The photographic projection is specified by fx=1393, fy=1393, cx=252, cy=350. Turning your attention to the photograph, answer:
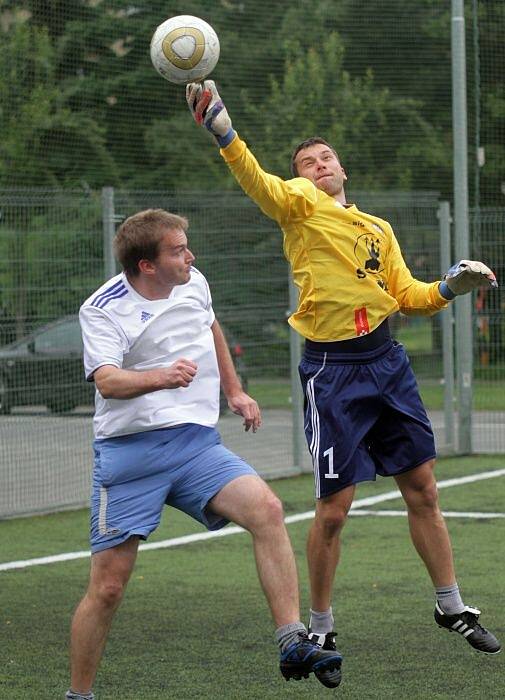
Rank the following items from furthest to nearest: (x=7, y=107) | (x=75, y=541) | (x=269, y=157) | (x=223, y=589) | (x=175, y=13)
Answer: (x=269, y=157) → (x=175, y=13) → (x=7, y=107) → (x=75, y=541) → (x=223, y=589)

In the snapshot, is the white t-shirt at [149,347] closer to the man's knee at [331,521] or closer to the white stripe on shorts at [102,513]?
the white stripe on shorts at [102,513]

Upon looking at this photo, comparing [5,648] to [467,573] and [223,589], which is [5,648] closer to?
[223,589]

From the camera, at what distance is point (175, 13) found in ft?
61.6

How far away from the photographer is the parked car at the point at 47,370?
1070cm

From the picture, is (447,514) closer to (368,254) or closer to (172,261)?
(368,254)

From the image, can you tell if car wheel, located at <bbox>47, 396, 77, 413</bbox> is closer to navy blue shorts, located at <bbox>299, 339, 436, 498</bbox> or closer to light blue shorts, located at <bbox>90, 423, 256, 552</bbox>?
navy blue shorts, located at <bbox>299, 339, 436, 498</bbox>

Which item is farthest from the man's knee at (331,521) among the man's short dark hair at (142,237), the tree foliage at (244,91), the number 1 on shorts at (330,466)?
the tree foliage at (244,91)

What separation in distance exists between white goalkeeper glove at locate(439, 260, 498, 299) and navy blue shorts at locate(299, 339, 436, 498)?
401 millimetres

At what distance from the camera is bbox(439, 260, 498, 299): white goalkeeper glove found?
5.92 metres

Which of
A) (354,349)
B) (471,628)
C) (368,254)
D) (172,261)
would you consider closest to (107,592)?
(172,261)

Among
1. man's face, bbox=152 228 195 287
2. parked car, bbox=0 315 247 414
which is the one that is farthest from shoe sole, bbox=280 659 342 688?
parked car, bbox=0 315 247 414

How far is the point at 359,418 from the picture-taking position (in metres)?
6.05

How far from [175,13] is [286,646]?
14931 mm

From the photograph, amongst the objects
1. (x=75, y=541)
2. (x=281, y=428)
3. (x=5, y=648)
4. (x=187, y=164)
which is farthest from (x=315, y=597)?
(x=187, y=164)
